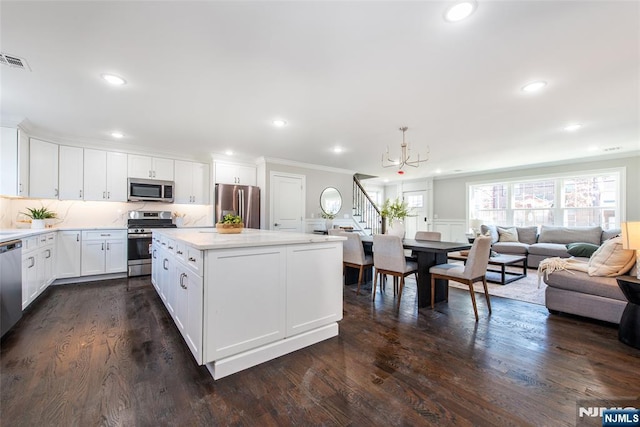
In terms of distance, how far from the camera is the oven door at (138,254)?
453 cm

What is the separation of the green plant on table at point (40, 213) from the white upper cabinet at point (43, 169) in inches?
9.4

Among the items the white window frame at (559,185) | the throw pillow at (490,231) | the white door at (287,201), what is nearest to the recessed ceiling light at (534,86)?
the white door at (287,201)

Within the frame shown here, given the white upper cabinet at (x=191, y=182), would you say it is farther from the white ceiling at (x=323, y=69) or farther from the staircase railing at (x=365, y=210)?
the staircase railing at (x=365, y=210)

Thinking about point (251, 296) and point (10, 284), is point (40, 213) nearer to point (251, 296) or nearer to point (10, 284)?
point (10, 284)

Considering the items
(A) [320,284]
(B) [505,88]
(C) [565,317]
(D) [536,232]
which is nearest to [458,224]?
(D) [536,232]

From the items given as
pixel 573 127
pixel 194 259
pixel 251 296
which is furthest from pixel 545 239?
pixel 194 259

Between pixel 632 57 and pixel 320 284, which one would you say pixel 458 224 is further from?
pixel 320 284

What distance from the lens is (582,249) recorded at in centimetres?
507

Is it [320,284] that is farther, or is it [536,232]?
[536,232]

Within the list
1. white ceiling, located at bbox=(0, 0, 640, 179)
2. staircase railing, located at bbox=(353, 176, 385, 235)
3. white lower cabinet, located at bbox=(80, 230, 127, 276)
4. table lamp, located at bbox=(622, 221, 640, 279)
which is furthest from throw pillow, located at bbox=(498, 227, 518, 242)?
white lower cabinet, located at bbox=(80, 230, 127, 276)

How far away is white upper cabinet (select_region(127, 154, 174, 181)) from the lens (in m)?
4.82

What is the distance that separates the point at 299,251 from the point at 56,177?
180 inches

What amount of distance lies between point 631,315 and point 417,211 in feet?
22.7

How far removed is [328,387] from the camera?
1.71 metres
